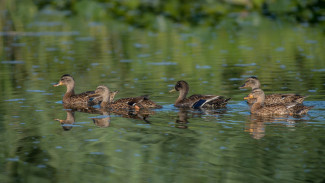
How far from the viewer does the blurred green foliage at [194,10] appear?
112 ft

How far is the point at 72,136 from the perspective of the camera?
13.0 meters

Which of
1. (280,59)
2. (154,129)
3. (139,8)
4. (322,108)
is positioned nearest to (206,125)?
(154,129)

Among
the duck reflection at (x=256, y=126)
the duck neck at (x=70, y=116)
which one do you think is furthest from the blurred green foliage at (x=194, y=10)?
the duck reflection at (x=256, y=126)

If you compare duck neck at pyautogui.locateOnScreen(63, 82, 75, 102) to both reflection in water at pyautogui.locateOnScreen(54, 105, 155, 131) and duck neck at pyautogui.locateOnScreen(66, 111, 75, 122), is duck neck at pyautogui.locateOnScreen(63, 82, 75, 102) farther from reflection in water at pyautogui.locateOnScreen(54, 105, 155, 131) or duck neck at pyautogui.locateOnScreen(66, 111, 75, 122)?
duck neck at pyautogui.locateOnScreen(66, 111, 75, 122)

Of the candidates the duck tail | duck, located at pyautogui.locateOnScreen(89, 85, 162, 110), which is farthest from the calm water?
duck, located at pyautogui.locateOnScreen(89, 85, 162, 110)

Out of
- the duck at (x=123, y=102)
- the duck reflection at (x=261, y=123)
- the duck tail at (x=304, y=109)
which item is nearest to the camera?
the duck reflection at (x=261, y=123)

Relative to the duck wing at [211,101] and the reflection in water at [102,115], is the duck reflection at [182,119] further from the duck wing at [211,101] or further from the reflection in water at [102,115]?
the reflection in water at [102,115]

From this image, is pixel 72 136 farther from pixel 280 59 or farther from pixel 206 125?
pixel 280 59

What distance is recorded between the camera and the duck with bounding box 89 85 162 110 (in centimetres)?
1592

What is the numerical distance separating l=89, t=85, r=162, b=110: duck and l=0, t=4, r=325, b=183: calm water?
45cm

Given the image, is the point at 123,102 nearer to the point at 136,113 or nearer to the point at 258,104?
the point at 136,113

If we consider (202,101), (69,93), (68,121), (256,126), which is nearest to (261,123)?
(256,126)

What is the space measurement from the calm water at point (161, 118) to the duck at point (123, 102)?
447 millimetres

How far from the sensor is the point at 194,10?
124 ft
